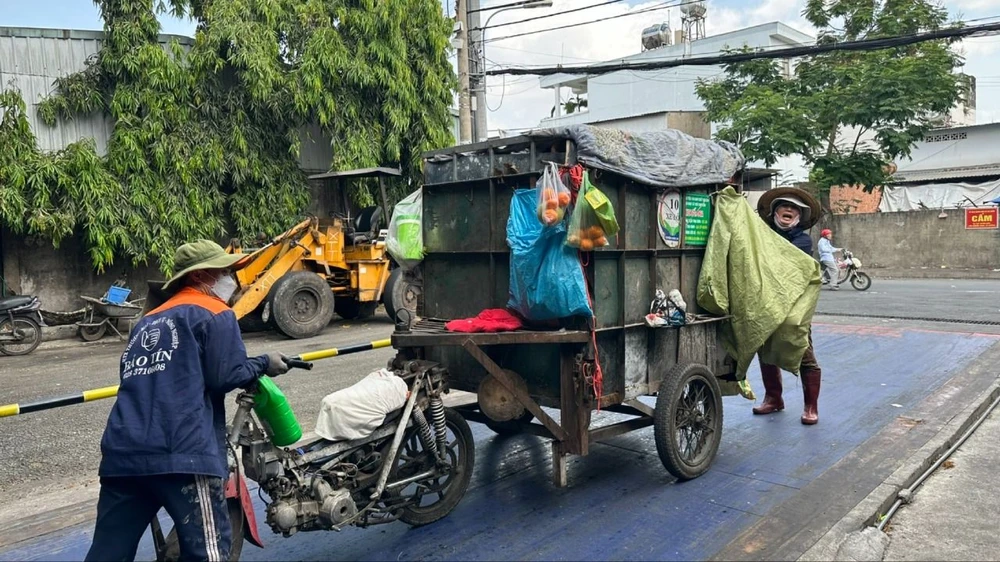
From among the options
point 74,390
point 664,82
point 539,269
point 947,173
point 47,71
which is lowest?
point 74,390

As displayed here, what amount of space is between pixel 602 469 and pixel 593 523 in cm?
95

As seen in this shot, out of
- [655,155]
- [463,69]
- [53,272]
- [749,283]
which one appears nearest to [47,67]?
[53,272]

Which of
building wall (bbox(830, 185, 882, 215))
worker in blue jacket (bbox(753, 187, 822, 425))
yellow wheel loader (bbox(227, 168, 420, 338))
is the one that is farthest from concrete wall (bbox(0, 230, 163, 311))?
building wall (bbox(830, 185, 882, 215))

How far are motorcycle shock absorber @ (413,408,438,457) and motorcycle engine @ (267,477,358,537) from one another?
58cm

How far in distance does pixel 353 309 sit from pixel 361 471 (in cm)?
1027

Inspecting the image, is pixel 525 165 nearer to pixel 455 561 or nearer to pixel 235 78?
pixel 455 561

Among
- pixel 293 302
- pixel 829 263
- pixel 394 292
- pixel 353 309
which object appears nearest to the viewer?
pixel 293 302

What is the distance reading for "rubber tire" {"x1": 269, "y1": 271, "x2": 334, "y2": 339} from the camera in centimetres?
1130

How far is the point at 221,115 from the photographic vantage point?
1430 centimetres

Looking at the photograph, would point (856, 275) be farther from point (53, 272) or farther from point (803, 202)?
point (53, 272)

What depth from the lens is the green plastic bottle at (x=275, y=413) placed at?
3293 millimetres

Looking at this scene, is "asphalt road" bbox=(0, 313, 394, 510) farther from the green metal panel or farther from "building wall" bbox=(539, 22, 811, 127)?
"building wall" bbox=(539, 22, 811, 127)

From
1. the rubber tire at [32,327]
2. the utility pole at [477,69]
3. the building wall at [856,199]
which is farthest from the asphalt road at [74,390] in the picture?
the building wall at [856,199]

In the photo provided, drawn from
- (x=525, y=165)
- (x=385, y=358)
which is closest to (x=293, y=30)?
(x=385, y=358)
